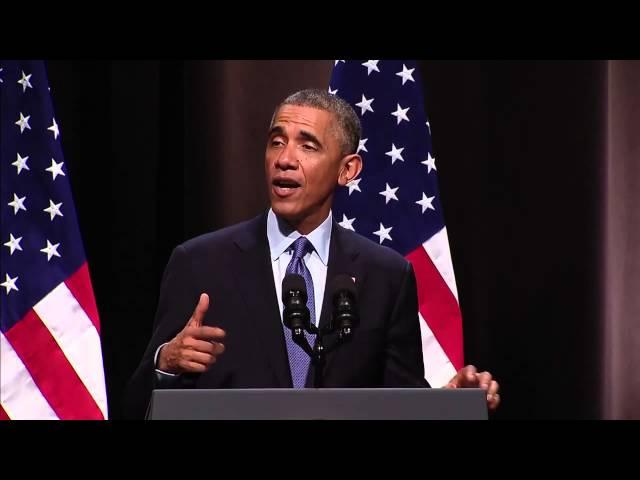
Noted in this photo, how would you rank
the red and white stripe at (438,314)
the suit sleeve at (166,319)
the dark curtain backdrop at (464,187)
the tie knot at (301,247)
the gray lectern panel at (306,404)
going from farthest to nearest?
the dark curtain backdrop at (464,187), the red and white stripe at (438,314), the tie knot at (301,247), the suit sleeve at (166,319), the gray lectern panel at (306,404)

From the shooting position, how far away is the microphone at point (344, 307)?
6.25ft

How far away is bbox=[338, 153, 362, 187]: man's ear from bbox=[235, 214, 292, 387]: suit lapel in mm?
252

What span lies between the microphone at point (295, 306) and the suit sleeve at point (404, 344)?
0.73 metres

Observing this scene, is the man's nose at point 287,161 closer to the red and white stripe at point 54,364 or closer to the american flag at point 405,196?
the american flag at point 405,196

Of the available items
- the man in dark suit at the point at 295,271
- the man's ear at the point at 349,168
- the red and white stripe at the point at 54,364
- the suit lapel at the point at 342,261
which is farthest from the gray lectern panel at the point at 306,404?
the red and white stripe at the point at 54,364

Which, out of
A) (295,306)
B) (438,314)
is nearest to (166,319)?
(295,306)

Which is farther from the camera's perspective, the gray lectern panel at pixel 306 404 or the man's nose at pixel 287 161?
the man's nose at pixel 287 161

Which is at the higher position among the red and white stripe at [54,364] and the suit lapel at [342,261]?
the suit lapel at [342,261]

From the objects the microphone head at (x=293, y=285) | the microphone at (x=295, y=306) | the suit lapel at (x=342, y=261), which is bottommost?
the microphone at (x=295, y=306)

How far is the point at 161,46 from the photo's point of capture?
10.6 feet

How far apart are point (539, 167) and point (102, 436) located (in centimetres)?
248

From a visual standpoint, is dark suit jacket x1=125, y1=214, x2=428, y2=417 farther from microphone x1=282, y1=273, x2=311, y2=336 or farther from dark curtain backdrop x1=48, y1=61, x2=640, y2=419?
dark curtain backdrop x1=48, y1=61, x2=640, y2=419

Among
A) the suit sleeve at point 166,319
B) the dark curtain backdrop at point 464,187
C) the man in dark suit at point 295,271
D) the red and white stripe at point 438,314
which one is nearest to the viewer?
the suit sleeve at point 166,319

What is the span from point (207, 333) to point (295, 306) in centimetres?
18
